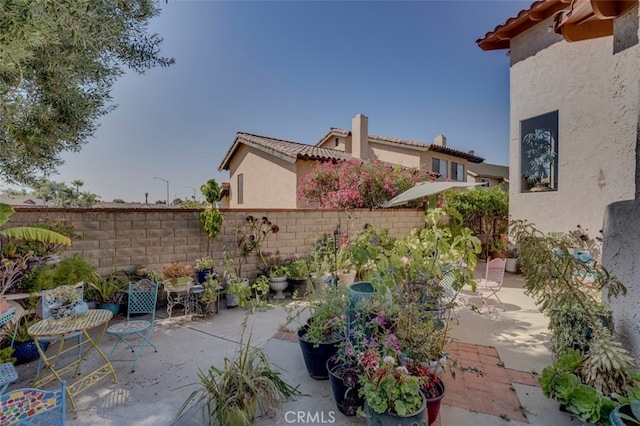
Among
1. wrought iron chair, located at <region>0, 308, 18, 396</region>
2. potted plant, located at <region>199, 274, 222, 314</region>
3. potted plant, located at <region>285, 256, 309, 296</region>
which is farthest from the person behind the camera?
potted plant, located at <region>285, 256, 309, 296</region>

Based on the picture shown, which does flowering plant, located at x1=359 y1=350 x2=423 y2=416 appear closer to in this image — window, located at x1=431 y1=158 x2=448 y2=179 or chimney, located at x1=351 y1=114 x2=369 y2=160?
chimney, located at x1=351 y1=114 x2=369 y2=160

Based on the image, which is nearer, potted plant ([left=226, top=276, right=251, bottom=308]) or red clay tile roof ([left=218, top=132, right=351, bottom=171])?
potted plant ([left=226, top=276, right=251, bottom=308])

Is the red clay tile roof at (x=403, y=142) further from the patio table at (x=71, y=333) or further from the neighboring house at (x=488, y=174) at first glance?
the patio table at (x=71, y=333)

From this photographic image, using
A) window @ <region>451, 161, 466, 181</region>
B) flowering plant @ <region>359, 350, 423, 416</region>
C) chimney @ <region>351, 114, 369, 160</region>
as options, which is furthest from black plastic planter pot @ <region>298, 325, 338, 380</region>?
window @ <region>451, 161, 466, 181</region>

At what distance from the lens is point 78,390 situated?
3.56m

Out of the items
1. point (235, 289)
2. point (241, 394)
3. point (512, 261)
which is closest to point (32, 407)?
point (241, 394)

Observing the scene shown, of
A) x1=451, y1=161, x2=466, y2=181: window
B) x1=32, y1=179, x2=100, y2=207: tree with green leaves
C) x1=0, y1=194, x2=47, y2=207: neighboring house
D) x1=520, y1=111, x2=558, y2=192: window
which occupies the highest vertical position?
x1=451, y1=161, x2=466, y2=181: window

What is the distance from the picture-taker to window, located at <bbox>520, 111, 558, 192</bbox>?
6.90 m

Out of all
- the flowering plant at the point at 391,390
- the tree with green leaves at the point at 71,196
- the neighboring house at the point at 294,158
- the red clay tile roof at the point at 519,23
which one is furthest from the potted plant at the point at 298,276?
the tree with green leaves at the point at 71,196

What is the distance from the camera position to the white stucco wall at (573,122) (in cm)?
578

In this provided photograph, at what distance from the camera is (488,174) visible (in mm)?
28516

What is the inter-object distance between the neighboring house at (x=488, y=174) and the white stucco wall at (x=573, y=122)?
2009 cm

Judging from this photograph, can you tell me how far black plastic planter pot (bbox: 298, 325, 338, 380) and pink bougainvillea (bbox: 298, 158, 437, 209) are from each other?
7826mm

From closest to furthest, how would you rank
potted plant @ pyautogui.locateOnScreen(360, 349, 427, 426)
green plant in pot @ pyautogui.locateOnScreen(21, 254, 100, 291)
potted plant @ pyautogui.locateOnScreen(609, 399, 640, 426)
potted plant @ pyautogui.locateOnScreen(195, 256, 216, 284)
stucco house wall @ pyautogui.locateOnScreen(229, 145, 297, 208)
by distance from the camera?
potted plant @ pyautogui.locateOnScreen(609, 399, 640, 426)
potted plant @ pyautogui.locateOnScreen(360, 349, 427, 426)
green plant in pot @ pyautogui.locateOnScreen(21, 254, 100, 291)
potted plant @ pyautogui.locateOnScreen(195, 256, 216, 284)
stucco house wall @ pyautogui.locateOnScreen(229, 145, 297, 208)
